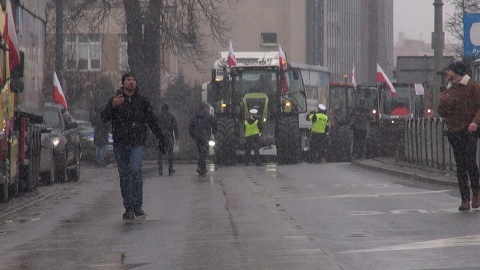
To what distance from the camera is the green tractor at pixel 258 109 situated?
38.1 metres

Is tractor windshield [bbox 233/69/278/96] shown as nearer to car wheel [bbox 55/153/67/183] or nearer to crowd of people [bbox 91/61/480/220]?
car wheel [bbox 55/153/67/183]

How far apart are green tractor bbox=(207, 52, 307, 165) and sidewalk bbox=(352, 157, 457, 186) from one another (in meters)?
3.16

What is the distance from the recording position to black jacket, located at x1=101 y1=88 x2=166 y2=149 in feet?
52.7

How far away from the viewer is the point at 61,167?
27.6 m

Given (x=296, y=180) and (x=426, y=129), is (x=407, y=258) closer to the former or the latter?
(x=296, y=180)

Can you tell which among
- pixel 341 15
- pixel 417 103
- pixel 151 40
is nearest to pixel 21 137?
pixel 151 40

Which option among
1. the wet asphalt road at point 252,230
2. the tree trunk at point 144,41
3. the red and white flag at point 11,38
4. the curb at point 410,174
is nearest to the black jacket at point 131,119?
the wet asphalt road at point 252,230

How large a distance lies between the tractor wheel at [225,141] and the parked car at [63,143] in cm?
850

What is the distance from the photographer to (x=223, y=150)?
37.9 metres

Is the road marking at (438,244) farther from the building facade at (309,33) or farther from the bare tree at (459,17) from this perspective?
the building facade at (309,33)

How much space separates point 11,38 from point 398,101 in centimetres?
3285

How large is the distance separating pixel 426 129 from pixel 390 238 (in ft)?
55.5

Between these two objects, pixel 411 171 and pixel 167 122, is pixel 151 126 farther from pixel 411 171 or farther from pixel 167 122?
pixel 167 122

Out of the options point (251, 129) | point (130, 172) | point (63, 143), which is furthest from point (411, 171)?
point (130, 172)
